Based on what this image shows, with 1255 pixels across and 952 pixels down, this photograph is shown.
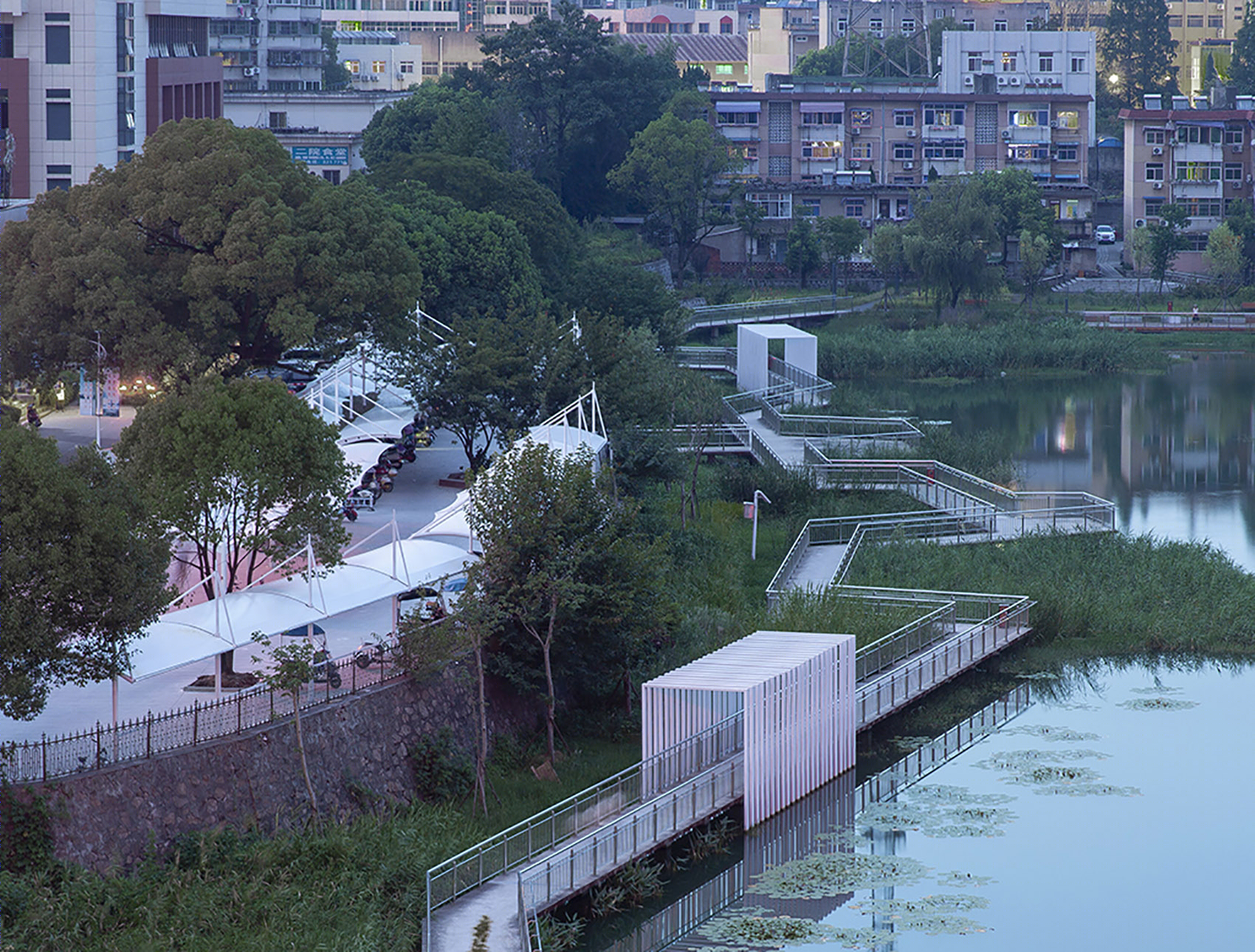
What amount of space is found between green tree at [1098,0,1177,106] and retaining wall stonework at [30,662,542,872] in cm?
10829

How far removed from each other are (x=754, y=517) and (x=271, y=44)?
83068 millimetres

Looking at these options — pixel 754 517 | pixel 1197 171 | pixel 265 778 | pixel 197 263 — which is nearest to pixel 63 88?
pixel 197 263

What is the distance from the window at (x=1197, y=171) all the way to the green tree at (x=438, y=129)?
35.9 meters

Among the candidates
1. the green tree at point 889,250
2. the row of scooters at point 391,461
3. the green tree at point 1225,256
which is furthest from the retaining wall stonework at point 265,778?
the green tree at point 1225,256

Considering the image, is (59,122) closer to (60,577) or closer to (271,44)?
(60,577)

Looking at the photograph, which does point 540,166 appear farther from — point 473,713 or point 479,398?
point 473,713

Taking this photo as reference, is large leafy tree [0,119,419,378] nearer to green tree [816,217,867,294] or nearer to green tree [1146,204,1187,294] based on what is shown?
green tree [816,217,867,294]

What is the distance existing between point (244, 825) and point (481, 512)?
746 centimetres

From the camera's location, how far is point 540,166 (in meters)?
93.7

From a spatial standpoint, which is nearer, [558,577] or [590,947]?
[590,947]

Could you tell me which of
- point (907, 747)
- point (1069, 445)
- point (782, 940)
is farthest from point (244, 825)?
point (1069, 445)

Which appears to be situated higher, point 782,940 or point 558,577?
point 558,577

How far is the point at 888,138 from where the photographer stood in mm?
105438

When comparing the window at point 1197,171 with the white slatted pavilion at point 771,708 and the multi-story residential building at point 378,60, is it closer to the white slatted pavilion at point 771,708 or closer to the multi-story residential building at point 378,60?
the multi-story residential building at point 378,60
